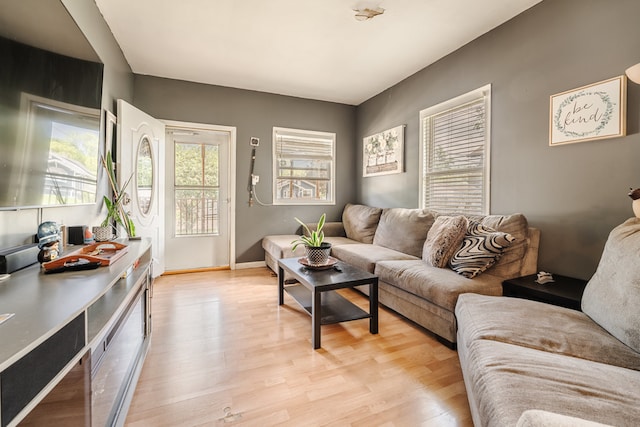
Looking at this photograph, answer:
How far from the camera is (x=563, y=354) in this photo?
3.78 ft

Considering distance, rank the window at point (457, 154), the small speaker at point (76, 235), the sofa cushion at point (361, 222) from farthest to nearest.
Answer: the sofa cushion at point (361, 222) < the window at point (457, 154) < the small speaker at point (76, 235)

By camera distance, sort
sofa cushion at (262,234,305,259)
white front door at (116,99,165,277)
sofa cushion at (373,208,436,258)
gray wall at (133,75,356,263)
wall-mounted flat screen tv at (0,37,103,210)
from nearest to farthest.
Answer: wall-mounted flat screen tv at (0,37,103,210), white front door at (116,99,165,277), sofa cushion at (373,208,436,258), sofa cushion at (262,234,305,259), gray wall at (133,75,356,263)

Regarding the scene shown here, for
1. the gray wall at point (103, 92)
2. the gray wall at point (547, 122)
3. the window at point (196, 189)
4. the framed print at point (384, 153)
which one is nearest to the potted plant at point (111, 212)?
the gray wall at point (103, 92)

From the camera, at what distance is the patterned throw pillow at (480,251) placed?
80.2 inches

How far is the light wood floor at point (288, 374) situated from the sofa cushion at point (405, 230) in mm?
777

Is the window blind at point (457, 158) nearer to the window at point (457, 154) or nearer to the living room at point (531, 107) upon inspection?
the window at point (457, 154)

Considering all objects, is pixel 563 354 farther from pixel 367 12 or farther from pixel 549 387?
pixel 367 12

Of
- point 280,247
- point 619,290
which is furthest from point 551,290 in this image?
point 280,247

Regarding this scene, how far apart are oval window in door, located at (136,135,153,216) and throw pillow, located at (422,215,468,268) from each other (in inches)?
119

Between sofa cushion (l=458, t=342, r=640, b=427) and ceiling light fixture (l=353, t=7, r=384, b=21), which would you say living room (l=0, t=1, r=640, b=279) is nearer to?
ceiling light fixture (l=353, t=7, r=384, b=21)

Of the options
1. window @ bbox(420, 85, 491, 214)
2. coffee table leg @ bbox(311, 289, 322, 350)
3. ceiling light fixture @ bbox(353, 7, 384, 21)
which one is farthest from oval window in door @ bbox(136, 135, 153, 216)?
window @ bbox(420, 85, 491, 214)

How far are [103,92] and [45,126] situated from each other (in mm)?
1427

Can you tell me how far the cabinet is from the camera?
2.06 feet

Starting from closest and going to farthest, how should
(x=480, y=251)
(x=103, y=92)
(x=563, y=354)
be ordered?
(x=563, y=354), (x=480, y=251), (x=103, y=92)
